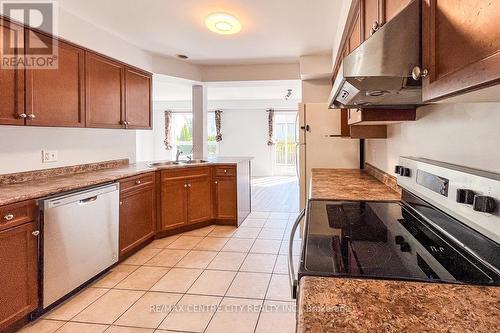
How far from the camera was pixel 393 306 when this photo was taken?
Result: 2.10ft

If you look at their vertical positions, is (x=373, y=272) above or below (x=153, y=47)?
below

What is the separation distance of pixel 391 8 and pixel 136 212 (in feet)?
9.25

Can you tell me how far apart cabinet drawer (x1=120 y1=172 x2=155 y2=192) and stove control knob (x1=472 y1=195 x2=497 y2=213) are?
2.71 meters

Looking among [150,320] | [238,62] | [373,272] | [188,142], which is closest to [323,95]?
[238,62]

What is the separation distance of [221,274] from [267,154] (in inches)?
279

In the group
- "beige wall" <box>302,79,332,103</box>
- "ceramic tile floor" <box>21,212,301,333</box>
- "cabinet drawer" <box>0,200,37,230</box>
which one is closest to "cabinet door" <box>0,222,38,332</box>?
"cabinet drawer" <box>0,200,37,230</box>

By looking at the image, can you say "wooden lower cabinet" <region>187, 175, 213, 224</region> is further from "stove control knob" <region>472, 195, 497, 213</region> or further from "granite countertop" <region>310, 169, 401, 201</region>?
"stove control knob" <region>472, 195, 497, 213</region>

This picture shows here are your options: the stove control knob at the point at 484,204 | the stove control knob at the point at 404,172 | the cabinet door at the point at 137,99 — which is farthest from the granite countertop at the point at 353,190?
the cabinet door at the point at 137,99

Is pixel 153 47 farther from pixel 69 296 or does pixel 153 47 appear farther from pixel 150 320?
pixel 150 320

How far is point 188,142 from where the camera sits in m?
9.84

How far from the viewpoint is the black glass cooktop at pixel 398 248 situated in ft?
2.67

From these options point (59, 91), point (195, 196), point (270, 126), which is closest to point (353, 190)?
point (195, 196)

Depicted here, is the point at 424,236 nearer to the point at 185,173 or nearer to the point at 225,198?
the point at 185,173

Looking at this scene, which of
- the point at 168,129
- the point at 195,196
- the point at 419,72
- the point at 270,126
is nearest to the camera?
the point at 419,72
